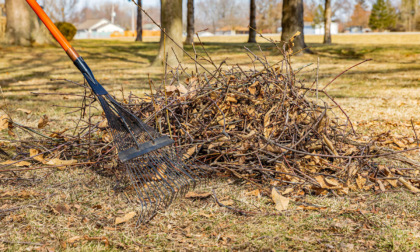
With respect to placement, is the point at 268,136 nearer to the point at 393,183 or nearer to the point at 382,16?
the point at 393,183

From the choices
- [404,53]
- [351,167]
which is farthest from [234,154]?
[404,53]

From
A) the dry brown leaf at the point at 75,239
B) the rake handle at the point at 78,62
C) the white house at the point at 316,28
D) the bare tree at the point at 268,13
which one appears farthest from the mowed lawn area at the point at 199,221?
the white house at the point at 316,28

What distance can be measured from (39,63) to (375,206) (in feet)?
38.8

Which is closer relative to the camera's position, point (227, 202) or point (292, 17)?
point (227, 202)

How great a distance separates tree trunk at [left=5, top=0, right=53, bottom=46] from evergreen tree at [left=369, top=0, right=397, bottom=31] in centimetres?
5412

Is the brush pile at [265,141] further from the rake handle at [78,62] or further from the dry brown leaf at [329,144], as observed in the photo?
the rake handle at [78,62]

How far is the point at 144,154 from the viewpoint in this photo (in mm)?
2725

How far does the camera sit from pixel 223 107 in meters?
3.35

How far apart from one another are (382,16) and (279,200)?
210ft

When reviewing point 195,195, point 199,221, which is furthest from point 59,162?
point 199,221

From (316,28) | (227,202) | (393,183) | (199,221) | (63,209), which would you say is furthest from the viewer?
(316,28)

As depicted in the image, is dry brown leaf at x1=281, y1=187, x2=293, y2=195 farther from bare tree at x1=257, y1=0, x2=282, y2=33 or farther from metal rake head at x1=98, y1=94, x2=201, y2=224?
bare tree at x1=257, y1=0, x2=282, y2=33

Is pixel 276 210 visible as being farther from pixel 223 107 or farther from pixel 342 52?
pixel 342 52

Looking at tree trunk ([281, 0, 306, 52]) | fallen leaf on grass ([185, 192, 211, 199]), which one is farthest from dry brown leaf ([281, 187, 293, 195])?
tree trunk ([281, 0, 306, 52])
